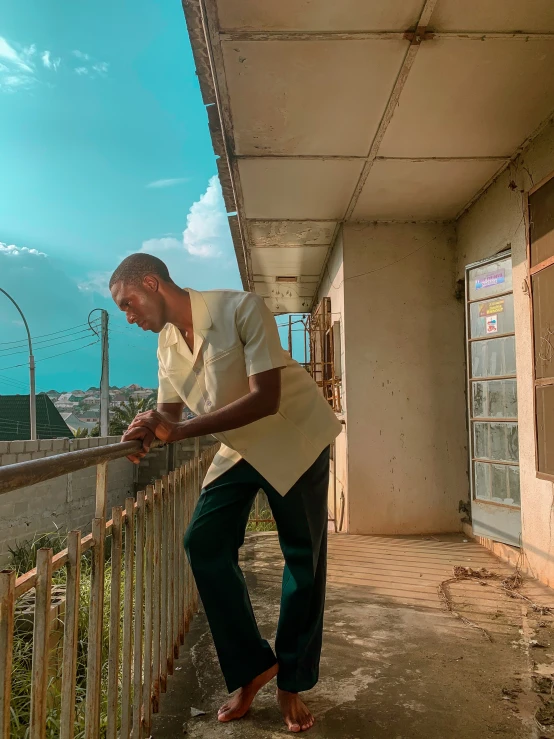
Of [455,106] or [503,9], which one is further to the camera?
[455,106]

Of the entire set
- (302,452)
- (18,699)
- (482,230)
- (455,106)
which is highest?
(455,106)

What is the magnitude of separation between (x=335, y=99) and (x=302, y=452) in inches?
90.0

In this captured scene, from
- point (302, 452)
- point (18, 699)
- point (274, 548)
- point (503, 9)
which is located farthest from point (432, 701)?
point (503, 9)

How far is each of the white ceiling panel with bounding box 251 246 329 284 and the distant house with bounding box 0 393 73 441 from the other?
2724cm

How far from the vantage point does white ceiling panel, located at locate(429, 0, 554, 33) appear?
7.61 feet

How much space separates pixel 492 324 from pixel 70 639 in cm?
354

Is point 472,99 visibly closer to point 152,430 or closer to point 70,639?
point 152,430

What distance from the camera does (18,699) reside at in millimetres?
2129

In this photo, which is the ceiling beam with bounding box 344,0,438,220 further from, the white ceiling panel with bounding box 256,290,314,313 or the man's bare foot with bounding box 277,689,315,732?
the white ceiling panel with bounding box 256,290,314,313

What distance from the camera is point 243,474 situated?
166 cm

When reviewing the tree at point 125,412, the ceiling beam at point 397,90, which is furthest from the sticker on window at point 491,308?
the tree at point 125,412

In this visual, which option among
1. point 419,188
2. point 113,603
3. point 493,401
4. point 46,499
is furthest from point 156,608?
point 46,499

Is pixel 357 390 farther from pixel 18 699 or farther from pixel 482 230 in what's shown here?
pixel 18 699

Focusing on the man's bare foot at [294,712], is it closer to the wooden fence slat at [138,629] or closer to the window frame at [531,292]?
the wooden fence slat at [138,629]
